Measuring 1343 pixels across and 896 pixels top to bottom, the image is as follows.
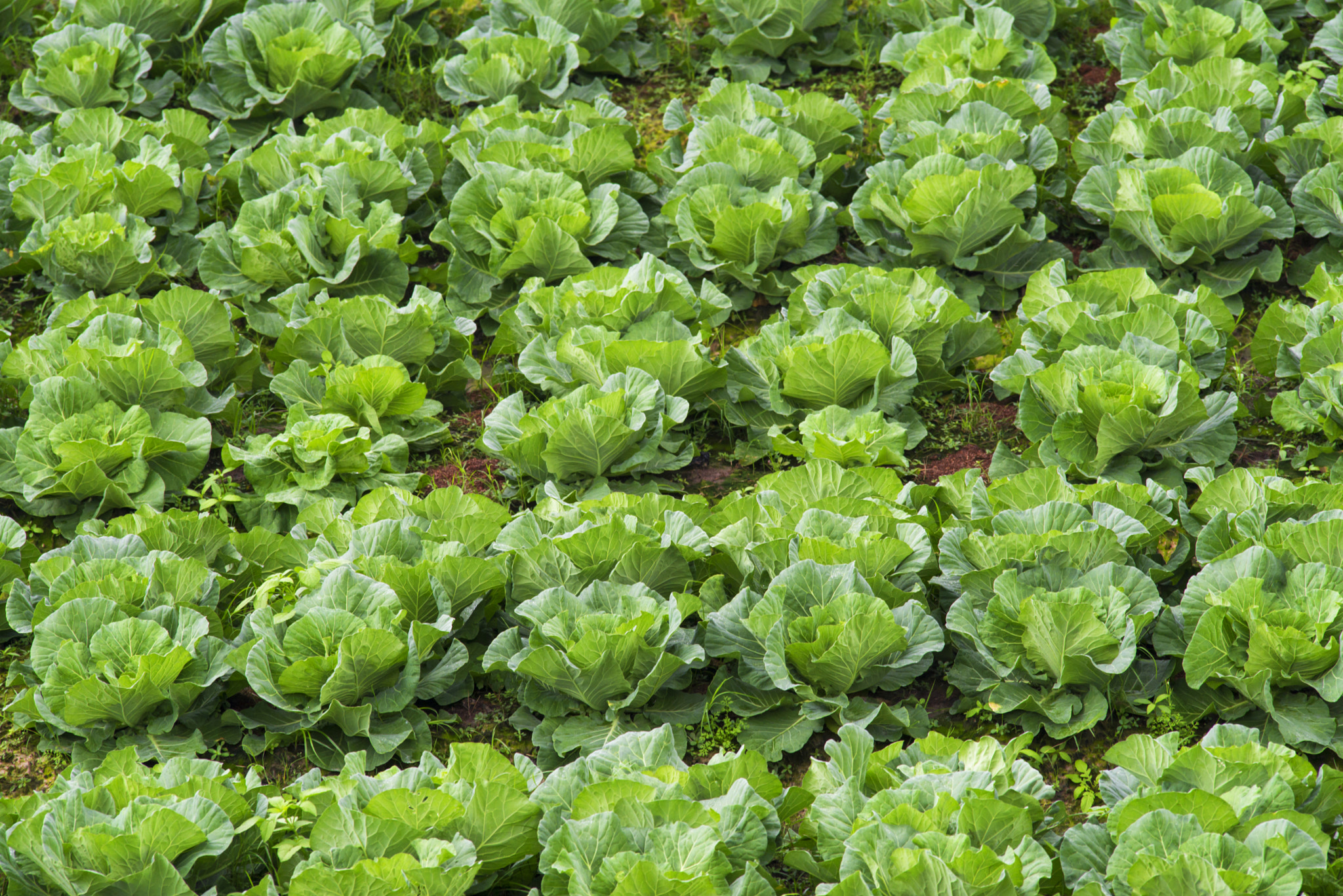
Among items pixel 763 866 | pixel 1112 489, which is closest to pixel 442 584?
pixel 763 866

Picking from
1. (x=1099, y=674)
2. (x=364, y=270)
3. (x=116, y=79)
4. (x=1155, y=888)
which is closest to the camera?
(x=1155, y=888)

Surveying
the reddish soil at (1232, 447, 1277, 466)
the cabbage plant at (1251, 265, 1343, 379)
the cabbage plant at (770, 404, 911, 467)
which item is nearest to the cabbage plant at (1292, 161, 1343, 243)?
the cabbage plant at (1251, 265, 1343, 379)

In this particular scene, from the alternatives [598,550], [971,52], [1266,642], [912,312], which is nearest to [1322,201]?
[971,52]

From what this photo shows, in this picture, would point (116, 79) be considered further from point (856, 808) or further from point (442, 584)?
point (856, 808)

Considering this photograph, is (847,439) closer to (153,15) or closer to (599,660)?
(599,660)

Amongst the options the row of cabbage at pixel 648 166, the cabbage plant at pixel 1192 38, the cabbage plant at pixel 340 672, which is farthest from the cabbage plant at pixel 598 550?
the cabbage plant at pixel 1192 38

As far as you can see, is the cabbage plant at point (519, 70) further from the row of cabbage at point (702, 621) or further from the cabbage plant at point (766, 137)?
the row of cabbage at point (702, 621)

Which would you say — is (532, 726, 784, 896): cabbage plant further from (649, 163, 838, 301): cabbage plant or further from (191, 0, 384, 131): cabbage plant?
(191, 0, 384, 131): cabbage plant
